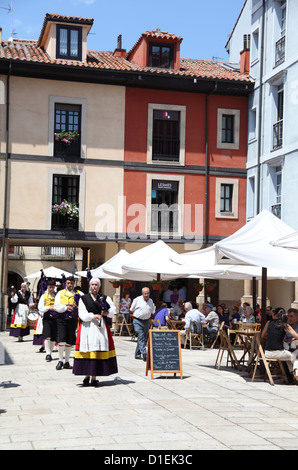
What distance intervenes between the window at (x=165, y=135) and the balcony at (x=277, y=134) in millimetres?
4046

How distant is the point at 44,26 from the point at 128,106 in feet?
16.5

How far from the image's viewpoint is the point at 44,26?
96.5 feet

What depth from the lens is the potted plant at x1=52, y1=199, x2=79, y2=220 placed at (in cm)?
2756

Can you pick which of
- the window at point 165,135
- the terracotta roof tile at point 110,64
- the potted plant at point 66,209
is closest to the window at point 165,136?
the window at point 165,135

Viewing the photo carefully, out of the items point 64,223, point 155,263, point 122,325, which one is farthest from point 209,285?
point 155,263

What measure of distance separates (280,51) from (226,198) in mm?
6441

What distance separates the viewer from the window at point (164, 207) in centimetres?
2856

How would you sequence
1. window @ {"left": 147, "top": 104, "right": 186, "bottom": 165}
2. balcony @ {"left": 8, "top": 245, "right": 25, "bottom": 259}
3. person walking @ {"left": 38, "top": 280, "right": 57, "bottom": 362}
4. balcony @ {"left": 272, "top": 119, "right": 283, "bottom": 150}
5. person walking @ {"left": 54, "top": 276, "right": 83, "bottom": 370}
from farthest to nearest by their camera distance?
balcony @ {"left": 8, "top": 245, "right": 25, "bottom": 259} → window @ {"left": 147, "top": 104, "right": 186, "bottom": 165} → balcony @ {"left": 272, "top": 119, "right": 283, "bottom": 150} → person walking @ {"left": 38, "top": 280, "right": 57, "bottom": 362} → person walking @ {"left": 54, "top": 276, "right": 83, "bottom": 370}

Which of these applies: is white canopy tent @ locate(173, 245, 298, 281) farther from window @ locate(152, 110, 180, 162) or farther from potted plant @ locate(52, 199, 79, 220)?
window @ locate(152, 110, 180, 162)

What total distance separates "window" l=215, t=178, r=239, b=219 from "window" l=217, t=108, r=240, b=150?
57.9 inches

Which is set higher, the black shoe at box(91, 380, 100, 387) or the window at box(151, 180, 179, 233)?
the window at box(151, 180, 179, 233)

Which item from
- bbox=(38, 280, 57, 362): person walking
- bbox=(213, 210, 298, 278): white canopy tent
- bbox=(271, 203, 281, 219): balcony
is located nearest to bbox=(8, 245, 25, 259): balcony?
bbox=(271, 203, 281, 219): balcony

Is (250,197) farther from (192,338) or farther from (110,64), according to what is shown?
(192,338)

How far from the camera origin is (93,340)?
11.7 metres
